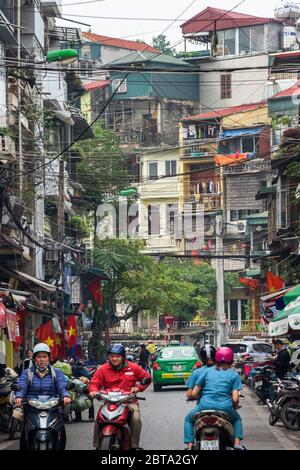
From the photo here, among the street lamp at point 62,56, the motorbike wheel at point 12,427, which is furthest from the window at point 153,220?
the motorbike wheel at point 12,427

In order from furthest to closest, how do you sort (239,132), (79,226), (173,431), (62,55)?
(239,132), (79,226), (62,55), (173,431)

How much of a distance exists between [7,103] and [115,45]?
62546 millimetres

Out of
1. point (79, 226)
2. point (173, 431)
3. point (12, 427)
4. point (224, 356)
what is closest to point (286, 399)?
point (173, 431)

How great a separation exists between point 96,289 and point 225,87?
3961 cm

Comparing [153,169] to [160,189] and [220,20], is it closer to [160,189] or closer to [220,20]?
[160,189]

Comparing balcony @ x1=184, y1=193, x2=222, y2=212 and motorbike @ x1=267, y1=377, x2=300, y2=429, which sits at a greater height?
balcony @ x1=184, y1=193, x2=222, y2=212

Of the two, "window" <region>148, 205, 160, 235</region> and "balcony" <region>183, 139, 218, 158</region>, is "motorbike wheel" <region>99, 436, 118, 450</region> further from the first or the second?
"window" <region>148, 205, 160, 235</region>

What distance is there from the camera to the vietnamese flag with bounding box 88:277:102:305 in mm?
61688

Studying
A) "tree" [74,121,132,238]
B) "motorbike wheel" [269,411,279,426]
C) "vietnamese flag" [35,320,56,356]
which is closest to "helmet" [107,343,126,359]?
"motorbike wheel" [269,411,279,426]

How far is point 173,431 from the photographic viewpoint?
74.4ft

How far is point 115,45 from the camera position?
10188 centimetres

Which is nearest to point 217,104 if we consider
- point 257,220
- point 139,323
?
point 139,323

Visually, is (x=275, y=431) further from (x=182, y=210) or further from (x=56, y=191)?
(x=182, y=210)

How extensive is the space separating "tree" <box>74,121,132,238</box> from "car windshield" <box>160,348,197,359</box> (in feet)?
64.7
